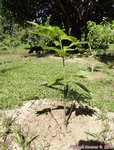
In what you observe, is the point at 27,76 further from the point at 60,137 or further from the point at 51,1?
the point at 51,1

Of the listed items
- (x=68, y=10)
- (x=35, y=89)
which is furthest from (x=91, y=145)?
(x=68, y=10)

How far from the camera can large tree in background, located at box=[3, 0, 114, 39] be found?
74.4ft

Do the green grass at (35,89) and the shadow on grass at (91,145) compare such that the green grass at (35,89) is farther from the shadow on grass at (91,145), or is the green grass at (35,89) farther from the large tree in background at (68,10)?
the large tree in background at (68,10)

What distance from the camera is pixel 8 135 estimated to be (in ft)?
15.8

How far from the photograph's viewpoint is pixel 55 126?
5016mm

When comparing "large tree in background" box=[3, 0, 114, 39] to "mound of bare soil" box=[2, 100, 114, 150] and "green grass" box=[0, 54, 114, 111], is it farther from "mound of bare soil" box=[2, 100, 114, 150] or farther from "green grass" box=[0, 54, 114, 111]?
"mound of bare soil" box=[2, 100, 114, 150]

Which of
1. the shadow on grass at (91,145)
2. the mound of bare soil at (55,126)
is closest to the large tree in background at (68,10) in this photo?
the mound of bare soil at (55,126)

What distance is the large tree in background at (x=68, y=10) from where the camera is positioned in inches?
893

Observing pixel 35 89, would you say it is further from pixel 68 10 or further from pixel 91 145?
pixel 68 10

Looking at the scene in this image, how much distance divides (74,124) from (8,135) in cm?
106

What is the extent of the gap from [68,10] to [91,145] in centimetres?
1923

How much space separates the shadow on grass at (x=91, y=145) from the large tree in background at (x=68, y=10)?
726 inches

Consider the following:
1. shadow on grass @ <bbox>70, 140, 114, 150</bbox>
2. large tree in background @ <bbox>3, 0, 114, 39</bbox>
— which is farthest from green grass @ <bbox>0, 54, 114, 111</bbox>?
large tree in background @ <bbox>3, 0, 114, 39</bbox>

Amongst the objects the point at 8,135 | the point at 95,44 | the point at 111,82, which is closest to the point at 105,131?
the point at 8,135
